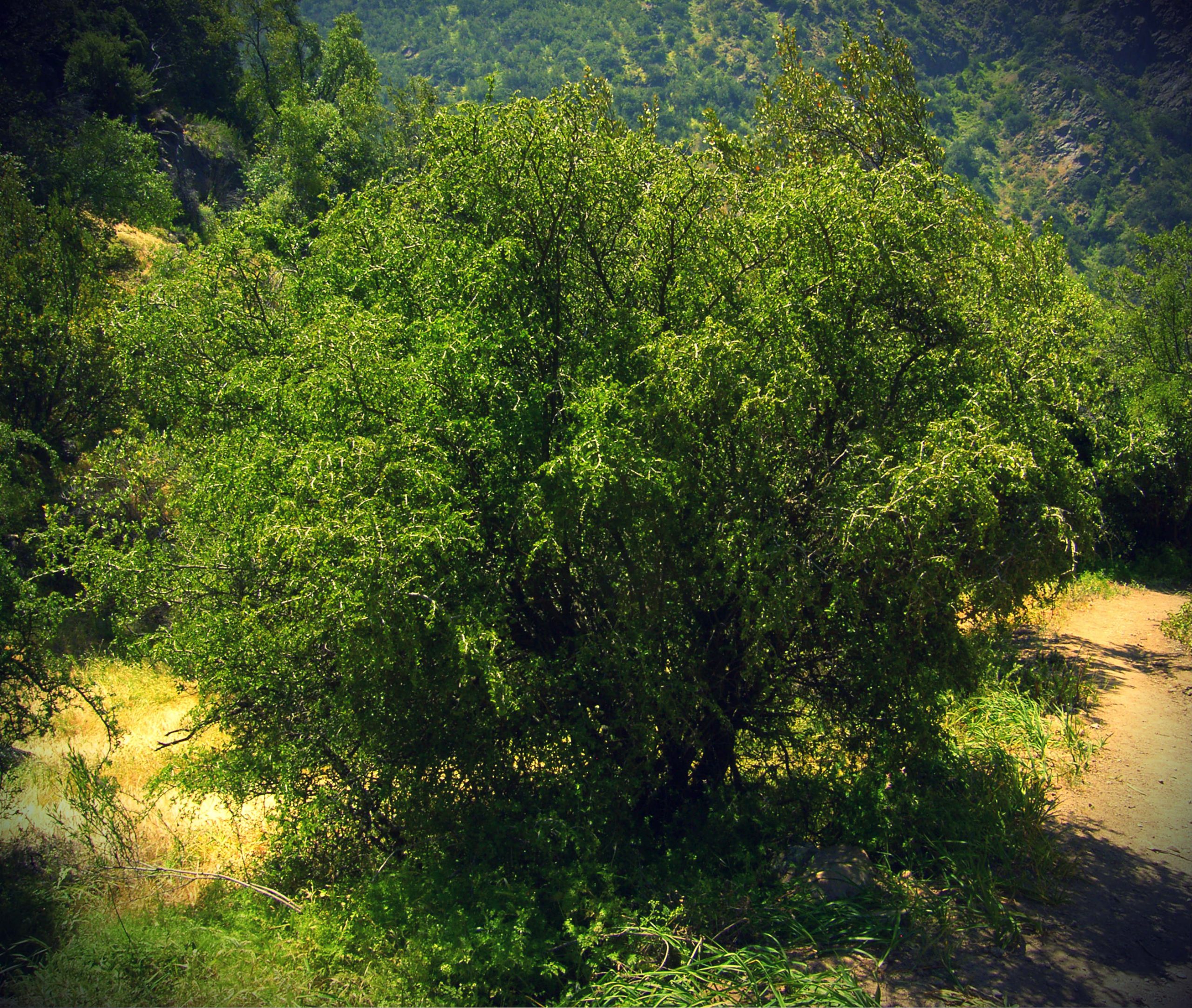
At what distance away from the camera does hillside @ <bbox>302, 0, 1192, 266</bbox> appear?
7962 cm

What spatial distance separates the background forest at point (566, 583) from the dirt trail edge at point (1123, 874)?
37 cm

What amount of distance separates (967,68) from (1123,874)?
128 metres

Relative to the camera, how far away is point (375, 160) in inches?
1358

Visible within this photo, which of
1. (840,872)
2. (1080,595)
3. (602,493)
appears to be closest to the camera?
(602,493)

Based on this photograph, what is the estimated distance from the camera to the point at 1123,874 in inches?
301

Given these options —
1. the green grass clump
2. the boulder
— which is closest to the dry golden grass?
the green grass clump

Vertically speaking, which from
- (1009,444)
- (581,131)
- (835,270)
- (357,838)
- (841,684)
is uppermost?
(581,131)

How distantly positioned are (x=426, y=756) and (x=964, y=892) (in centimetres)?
478

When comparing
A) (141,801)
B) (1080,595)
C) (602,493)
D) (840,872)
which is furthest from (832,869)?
(1080,595)

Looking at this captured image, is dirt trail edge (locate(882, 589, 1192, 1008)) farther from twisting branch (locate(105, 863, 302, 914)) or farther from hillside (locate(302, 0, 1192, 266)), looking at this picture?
hillside (locate(302, 0, 1192, 266))

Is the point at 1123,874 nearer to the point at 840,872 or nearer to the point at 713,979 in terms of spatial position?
the point at 840,872

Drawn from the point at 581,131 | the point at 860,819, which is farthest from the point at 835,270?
the point at 860,819

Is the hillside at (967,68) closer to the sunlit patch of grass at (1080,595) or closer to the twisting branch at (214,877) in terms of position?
the sunlit patch of grass at (1080,595)

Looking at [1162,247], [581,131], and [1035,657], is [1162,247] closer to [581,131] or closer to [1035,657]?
[1035,657]
